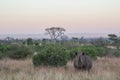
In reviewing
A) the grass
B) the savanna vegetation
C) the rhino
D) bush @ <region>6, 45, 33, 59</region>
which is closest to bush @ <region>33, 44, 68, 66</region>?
the savanna vegetation

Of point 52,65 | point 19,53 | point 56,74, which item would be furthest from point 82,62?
point 19,53

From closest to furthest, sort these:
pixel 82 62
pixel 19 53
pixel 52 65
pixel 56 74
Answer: pixel 56 74
pixel 82 62
pixel 52 65
pixel 19 53

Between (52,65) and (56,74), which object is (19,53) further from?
(56,74)

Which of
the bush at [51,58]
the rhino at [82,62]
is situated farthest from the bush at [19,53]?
the rhino at [82,62]

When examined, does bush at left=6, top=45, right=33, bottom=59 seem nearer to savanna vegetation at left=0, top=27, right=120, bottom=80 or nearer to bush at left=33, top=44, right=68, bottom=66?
savanna vegetation at left=0, top=27, right=120, bottom=80

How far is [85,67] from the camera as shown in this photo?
575 inches

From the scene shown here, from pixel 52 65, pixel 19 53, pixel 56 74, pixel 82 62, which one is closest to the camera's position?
pixel 56 74

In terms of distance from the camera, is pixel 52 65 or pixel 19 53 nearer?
pixel 52 65

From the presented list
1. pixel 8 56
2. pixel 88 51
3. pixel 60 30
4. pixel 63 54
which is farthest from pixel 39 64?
pixel 60 30

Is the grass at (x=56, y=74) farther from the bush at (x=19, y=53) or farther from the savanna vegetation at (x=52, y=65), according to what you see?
the bush at (x=19, y=53)

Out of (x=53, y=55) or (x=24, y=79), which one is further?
(x=53, y=55)

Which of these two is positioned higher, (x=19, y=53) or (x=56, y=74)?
(x=56, y=74)

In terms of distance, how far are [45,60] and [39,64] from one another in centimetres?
52

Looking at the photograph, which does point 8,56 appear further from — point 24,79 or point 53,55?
point 24,79
